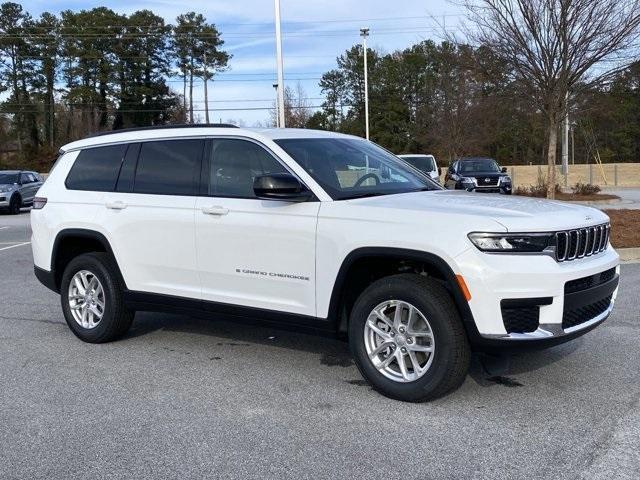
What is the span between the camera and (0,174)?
82.2 feet

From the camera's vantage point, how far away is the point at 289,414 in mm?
4383

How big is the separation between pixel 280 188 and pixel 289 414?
1540mm

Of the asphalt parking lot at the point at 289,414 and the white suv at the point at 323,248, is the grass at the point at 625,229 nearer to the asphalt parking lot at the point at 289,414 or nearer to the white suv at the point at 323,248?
the asphalt parking lot at the point at 289,414

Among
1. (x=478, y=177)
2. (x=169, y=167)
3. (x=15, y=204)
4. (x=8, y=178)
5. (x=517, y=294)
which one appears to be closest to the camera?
(x=517, y=294)

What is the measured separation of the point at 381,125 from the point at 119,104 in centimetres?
2694

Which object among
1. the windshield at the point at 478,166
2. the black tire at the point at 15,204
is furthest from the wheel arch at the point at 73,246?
the black tire at the point at 15,204

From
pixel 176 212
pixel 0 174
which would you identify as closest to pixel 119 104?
pixel 0 174

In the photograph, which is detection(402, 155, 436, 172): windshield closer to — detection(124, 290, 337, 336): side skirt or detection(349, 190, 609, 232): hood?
detection(124, 290, 337, 336): side skirt

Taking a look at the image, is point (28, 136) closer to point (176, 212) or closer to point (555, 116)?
point (555, 116)

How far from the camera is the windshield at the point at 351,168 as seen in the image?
16.5ft

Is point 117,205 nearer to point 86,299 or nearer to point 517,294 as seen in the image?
point 86,299

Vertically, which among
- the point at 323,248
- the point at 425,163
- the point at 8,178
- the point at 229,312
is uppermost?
the point at 425,163

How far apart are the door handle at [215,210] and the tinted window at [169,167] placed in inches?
10.1

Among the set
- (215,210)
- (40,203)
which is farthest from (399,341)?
(40,203)
